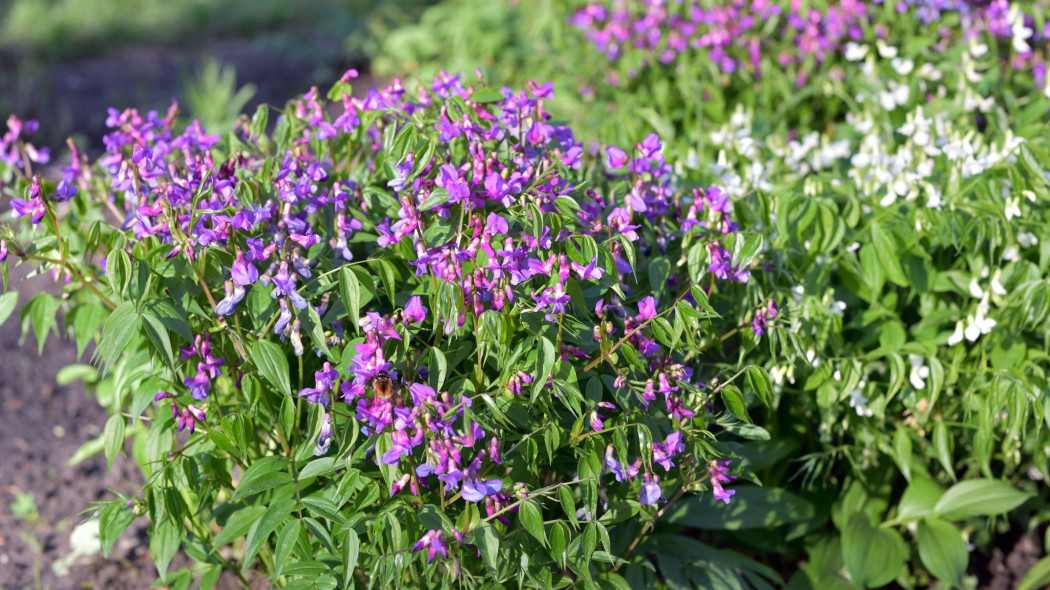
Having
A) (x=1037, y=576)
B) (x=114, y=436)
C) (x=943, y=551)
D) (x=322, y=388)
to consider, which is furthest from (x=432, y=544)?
(x=1037, y=576)

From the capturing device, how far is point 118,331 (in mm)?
1378

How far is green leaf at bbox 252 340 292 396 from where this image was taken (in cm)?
144

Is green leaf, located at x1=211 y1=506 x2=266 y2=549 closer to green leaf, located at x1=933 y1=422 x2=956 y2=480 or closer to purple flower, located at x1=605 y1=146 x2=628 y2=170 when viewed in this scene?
purple flower, located at x1=605 y1=146 x2=628 y2=170

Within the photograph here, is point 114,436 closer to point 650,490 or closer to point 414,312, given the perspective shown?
point 414,312

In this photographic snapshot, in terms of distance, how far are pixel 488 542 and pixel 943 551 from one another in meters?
1.40

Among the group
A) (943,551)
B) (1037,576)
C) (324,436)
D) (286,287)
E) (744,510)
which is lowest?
(1037,576)

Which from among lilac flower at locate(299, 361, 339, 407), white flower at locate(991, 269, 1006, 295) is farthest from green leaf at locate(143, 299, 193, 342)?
white flower at locate(991, 269, 1006, 295)

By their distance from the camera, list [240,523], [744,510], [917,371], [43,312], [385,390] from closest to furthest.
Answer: [385,390] → [240,523] → [43,312] → [917,371] → [744,510]

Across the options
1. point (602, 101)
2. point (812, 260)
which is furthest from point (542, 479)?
point (602, 101)

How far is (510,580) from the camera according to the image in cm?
176

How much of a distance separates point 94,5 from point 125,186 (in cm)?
663

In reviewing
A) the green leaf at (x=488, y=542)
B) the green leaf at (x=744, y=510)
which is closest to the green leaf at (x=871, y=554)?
the green leaf at (x=744, y=510)

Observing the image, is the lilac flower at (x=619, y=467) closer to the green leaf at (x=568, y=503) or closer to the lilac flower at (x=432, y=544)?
the green leaf at (x=568, y=503)

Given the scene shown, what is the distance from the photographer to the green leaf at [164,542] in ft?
5.54
